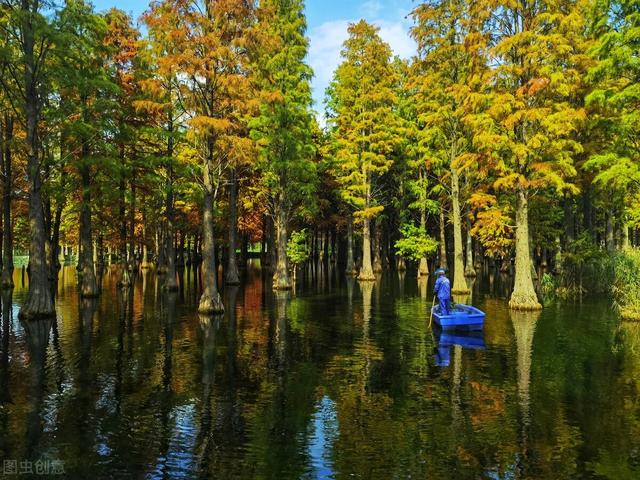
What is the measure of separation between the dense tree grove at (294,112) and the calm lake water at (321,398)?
6.50 m

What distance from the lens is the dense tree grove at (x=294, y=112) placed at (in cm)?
2311

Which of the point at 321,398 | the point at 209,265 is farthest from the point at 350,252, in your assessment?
the point at 321,398

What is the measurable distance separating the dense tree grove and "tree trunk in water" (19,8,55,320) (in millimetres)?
66

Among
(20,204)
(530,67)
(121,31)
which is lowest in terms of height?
(20,204)

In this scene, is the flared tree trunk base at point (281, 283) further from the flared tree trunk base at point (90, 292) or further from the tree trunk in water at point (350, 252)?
the tree trunk in water at point (350, 252)

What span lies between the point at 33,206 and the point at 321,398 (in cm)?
1822

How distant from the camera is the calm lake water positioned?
807 cm

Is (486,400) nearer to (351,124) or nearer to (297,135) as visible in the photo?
(297,135)

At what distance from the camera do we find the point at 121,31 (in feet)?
111

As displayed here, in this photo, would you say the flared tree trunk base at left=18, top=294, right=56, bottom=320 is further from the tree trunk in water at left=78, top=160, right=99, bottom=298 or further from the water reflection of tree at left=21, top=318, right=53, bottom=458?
the tree trunk in water at left=78, top=160, right=99, bottom=298

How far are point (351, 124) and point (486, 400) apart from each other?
3555 centimetres

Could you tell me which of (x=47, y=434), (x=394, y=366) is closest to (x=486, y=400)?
(x=394, y=366)

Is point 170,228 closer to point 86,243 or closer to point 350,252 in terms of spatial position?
point 86,243

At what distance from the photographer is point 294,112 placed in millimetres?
34219
